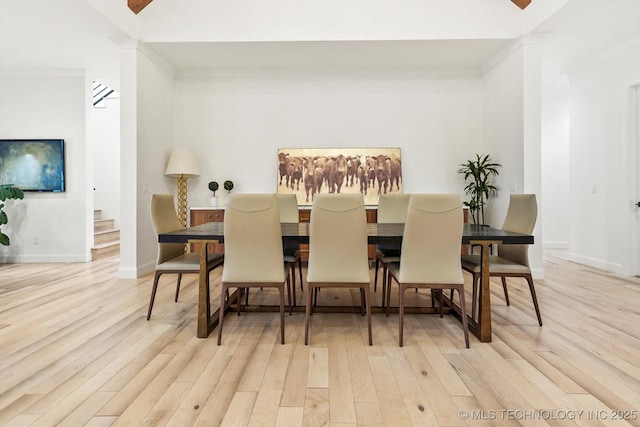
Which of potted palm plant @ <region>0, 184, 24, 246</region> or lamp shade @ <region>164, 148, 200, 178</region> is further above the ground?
lamp shade @ <region>164, 148, 200, 178</region>

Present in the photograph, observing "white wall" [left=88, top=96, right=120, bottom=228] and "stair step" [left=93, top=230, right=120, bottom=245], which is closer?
"stair step" [left=93, top=230, right=120, bottom=245]

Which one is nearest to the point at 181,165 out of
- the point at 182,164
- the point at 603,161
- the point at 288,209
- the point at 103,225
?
the point at 182,164

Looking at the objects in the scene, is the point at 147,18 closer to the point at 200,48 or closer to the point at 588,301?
the point at 200,48

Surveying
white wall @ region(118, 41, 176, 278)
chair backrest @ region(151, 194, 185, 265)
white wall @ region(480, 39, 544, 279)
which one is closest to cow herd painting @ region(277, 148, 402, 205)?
white wall @ region(480, 39, 544, 279)

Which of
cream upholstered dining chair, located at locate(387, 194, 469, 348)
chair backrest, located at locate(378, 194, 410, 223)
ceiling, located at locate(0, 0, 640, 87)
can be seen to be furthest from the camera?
ceiling, located at locate(0, 0, 640, 87)

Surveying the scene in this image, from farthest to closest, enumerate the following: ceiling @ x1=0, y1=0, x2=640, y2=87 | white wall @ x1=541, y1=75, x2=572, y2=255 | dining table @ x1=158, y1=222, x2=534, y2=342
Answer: white wall @ x1=541, y1=75, x2=572, y2=255
ceiling @ x1=0, y1=0, x2=640, y2=87
dining table @ x1=158, y1=222, x2=534, y2=342

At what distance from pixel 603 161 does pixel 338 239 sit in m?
4.46

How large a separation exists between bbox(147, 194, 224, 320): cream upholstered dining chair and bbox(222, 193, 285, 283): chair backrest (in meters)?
0.33

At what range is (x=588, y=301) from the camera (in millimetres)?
3143

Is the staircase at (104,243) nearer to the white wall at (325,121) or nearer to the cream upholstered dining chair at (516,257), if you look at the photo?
the white wall at (325,121)

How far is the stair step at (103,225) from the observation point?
260 inches

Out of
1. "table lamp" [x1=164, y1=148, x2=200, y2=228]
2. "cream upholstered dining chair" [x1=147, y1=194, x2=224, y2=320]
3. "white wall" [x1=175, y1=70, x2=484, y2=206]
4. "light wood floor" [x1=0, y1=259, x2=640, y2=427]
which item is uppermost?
"white wall" [x1=175, y1=70, x2=484, y2=206]

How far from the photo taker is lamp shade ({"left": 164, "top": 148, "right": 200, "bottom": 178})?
4754mm

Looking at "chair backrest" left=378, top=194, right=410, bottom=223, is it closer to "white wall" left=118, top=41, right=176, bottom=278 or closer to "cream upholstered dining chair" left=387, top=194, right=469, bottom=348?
"cream upholstered dining chair" left=387, top=194, right=469, bottom=348
